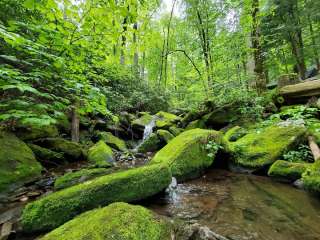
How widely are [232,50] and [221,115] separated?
381cm

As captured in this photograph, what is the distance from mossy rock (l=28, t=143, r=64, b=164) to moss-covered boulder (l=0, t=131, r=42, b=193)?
0.79 m

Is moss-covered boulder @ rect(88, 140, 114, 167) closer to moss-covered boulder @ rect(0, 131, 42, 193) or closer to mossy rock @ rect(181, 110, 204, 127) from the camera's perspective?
moss-covered boulder @ rect(0, 131, 42, 193)

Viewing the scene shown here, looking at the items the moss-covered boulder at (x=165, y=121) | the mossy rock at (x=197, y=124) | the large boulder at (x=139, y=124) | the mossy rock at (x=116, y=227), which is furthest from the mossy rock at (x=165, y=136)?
the mossy rock at (x=116, y=227)

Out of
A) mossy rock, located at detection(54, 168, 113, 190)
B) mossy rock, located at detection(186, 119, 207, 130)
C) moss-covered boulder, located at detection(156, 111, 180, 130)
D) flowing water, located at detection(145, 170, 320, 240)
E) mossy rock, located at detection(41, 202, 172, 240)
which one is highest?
moss-covered boulder, located at detection(156, 111, 180, 130)

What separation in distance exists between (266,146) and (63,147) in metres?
5.60

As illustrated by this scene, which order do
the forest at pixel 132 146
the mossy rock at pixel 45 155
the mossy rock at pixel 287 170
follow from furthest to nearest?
the mossy rock at pixel 45 155, the mossy rock at pixel 287 170, the forest at pixel 132 146

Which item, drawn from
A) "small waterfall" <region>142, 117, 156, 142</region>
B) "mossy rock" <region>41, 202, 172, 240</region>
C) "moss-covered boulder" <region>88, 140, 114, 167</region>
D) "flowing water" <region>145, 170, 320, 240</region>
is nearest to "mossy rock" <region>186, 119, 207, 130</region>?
"small waterfall" <region>142, 117, 156, 142</region>

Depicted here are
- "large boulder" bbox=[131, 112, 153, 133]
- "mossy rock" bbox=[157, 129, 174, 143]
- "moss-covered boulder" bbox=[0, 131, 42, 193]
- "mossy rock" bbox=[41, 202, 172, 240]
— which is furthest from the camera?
"large boulder" bbox=[131, 112, 153, 133]

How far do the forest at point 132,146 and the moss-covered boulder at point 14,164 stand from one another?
0.02 meters

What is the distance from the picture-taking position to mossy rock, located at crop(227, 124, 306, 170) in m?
4.93

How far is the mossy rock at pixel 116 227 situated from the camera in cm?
203

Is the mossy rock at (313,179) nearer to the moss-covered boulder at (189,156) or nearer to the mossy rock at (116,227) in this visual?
the moss-covered boulder at (189,156)

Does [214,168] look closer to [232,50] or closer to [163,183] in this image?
[163,183]

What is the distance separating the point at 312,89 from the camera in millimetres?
6852
